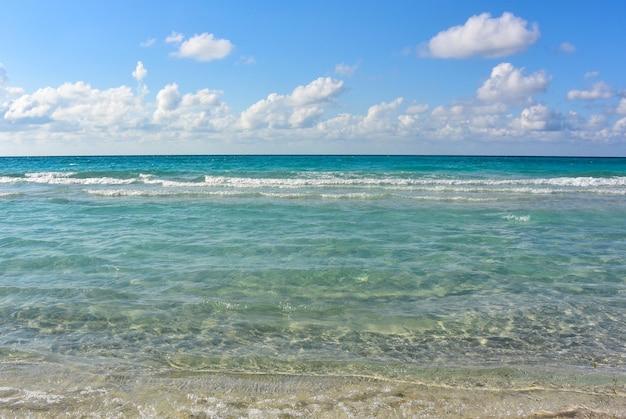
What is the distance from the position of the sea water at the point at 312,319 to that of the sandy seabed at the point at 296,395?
0.02 m

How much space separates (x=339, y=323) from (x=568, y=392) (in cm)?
323

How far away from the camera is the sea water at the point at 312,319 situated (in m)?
4.87

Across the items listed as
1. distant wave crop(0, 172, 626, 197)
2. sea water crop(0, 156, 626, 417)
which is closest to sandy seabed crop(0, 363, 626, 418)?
sea water crop(0, 156, 626, 417)

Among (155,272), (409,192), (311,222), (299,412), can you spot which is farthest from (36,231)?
(409,192)

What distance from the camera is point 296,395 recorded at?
4.89m

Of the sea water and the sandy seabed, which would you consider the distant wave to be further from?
the sandy seabed

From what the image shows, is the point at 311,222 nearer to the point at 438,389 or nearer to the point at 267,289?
the point at 267,289

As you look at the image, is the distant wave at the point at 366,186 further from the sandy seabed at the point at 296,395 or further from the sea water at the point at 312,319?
the sandy seabed at the point at 296,395

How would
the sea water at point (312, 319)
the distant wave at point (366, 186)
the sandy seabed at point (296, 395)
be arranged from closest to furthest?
→ the sandy seabed at point (296, 395) < the sea water at point (312, 319) < the distant wave at point (366, 186)

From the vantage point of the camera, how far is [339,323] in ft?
22.6

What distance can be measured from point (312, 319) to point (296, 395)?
2198mm

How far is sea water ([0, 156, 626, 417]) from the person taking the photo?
4.87m

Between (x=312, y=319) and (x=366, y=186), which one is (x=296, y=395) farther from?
(x=366, y=186)

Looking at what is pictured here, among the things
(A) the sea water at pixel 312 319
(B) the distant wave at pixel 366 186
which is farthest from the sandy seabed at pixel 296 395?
(B) the distant wave at pixel 366 186
